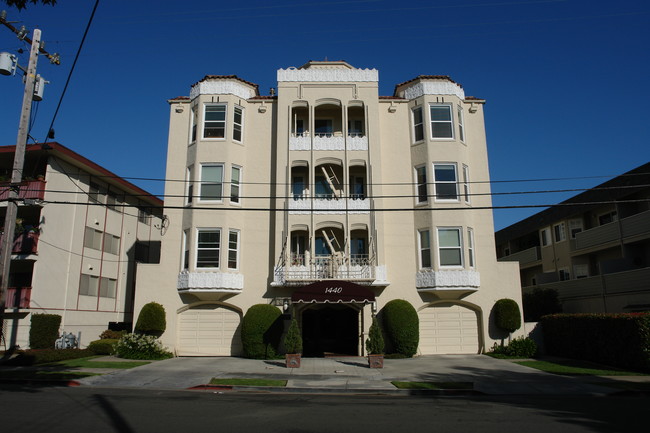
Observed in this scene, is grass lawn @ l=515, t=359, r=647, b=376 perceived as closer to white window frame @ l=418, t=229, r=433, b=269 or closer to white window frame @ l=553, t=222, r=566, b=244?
white window frame @ l=418, t=229, r=433, b=269

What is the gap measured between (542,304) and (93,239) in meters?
26.7

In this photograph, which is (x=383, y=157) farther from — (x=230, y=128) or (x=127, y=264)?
(x=127, y=264)

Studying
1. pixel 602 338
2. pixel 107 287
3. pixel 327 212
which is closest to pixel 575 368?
pixel 602 338

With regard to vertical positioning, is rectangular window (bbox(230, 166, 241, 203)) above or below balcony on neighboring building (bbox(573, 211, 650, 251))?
above

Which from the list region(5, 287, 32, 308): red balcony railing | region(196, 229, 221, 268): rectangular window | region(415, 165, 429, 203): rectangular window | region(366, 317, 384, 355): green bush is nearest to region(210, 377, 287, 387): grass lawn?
region(366, 317, 384, 355): green bush

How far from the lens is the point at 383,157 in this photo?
24.9 metres

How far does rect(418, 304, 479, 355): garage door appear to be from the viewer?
23000mm

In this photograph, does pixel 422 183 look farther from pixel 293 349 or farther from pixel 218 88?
pixel 218 88

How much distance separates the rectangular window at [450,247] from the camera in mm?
22859

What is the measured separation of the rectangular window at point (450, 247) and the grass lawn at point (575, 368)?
5172 mm

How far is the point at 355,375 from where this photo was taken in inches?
657

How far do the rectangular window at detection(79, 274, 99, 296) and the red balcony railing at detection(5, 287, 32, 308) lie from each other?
3.45 meters

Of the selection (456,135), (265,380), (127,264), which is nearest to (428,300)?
(456,135)

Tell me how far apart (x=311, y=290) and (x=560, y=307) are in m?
17.5
